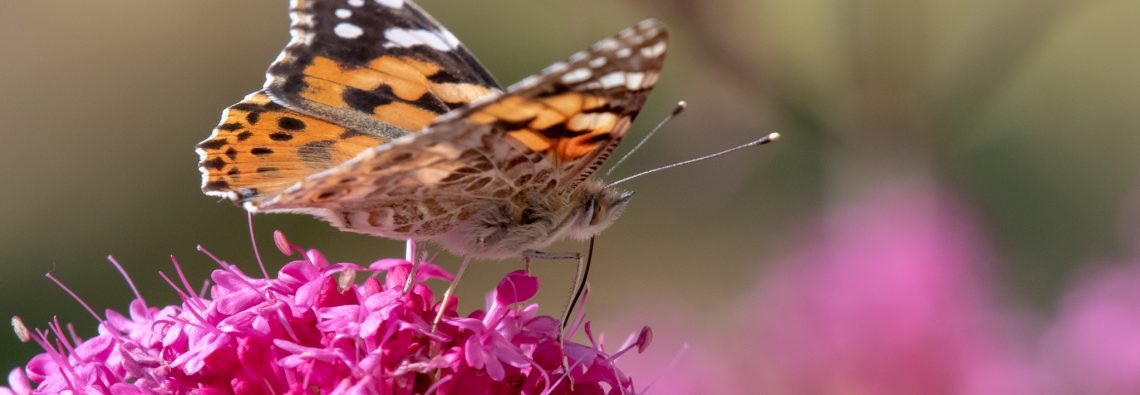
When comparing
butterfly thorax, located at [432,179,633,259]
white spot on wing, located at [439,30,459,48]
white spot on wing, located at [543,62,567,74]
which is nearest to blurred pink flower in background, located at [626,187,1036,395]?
butterfly thorax, located at [432,179,633,259]

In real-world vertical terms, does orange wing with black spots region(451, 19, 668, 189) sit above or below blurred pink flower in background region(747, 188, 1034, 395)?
above

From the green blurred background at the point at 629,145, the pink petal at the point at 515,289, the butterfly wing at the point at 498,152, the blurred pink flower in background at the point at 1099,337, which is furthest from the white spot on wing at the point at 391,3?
the blurred pink flower in background at the point at 1099,337

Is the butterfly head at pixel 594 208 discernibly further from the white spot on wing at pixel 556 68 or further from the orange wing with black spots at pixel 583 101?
the white spot on wing at pixel 556 68

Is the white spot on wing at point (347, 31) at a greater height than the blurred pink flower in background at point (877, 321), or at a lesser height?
greater

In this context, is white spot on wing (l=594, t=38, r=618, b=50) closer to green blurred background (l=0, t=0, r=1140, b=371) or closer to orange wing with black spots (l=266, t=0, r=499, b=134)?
orange wing with black spots (l=266, t=0, r=499, b=134)

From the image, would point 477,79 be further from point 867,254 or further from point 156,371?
point 867,254
